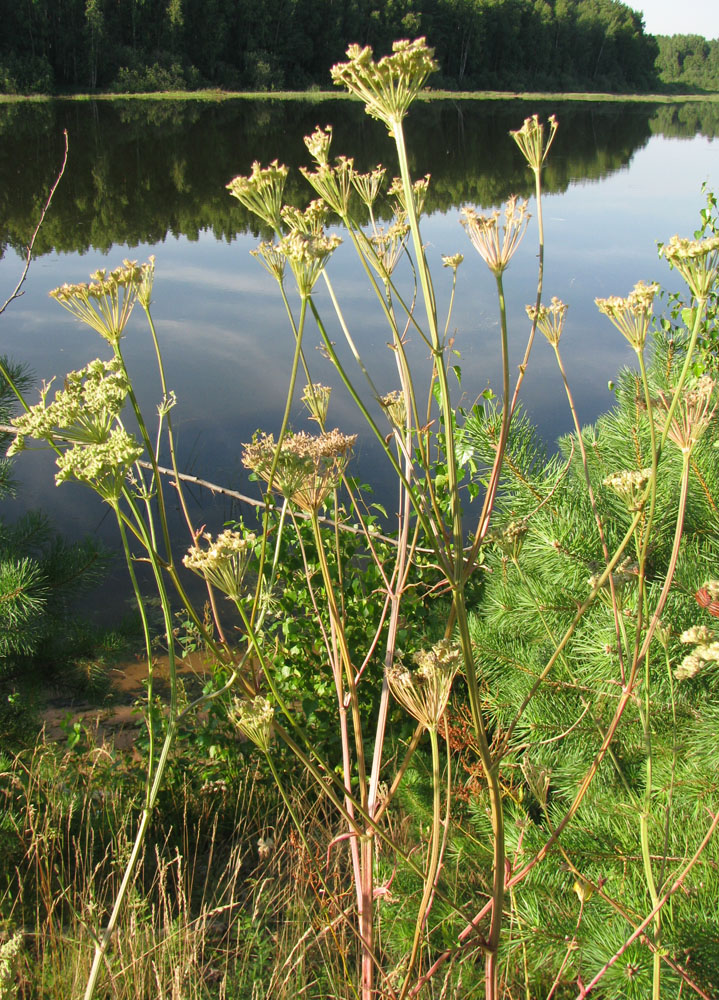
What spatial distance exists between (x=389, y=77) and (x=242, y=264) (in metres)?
9.98

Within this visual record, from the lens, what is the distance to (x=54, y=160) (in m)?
14.1

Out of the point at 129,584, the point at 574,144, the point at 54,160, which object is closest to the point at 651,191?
the point at 574,144

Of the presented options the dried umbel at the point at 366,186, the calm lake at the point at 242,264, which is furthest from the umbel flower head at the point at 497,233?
the calm lake at the point at 242,264

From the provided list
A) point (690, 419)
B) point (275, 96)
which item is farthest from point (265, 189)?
point (275, 96)

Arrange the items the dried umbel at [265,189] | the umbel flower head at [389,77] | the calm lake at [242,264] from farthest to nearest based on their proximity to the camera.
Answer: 1. the calm lake at [242,264]
2. the dried umbel at [265,189]
3. the umbel flower head at [389,77]

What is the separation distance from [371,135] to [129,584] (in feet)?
67.7

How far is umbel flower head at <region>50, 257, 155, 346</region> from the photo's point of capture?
3.73 feet

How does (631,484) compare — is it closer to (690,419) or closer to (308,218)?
(690,419)

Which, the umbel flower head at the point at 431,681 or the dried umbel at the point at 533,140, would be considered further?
the dried umbel at the point at 533,140

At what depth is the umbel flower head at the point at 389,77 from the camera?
82 centimetres

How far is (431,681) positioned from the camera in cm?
91

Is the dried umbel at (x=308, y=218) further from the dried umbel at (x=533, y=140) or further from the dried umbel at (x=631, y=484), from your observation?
the dried umbel at (x=631, y=484)

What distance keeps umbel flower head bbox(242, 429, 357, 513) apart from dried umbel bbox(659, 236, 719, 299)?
22.3 inches

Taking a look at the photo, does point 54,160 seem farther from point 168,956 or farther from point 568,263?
point 168,956
